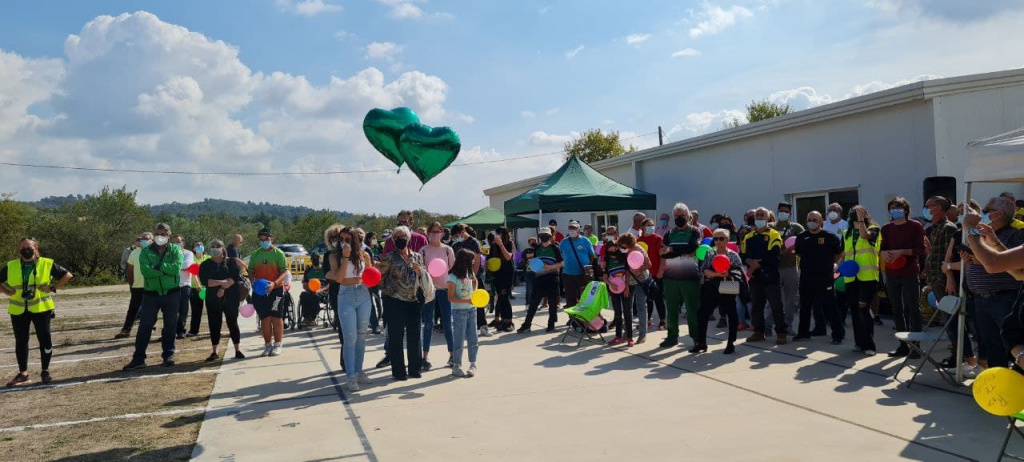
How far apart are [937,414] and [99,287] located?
35924 millimetres

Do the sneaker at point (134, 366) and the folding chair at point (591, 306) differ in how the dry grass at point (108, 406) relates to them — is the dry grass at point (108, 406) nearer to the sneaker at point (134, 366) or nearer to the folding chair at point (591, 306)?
the sneaker at point (134, 366)

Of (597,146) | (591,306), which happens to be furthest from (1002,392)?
(597,146)

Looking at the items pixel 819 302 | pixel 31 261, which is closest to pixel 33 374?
pixel 31 261

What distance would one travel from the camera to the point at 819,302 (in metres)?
9.16

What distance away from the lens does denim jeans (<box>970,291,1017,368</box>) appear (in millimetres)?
5699

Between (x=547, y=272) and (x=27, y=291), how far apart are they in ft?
22.6

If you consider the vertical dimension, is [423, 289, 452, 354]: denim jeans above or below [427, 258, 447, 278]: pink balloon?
below

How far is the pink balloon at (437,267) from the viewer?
26.1 feet

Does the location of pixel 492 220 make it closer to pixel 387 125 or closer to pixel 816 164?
pixel 816 164

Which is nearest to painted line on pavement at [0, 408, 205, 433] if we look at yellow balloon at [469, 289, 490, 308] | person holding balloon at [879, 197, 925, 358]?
yellow balloon at [469, 289, 490, 308]

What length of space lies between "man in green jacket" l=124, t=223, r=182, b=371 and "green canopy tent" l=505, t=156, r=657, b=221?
7.16m

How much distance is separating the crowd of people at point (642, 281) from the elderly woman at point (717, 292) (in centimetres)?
2

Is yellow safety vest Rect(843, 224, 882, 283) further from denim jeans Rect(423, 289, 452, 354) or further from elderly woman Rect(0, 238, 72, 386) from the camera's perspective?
elderly woman Rect(0, 238, 72, 386)

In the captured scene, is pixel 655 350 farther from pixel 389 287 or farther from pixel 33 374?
pixel 33 374
